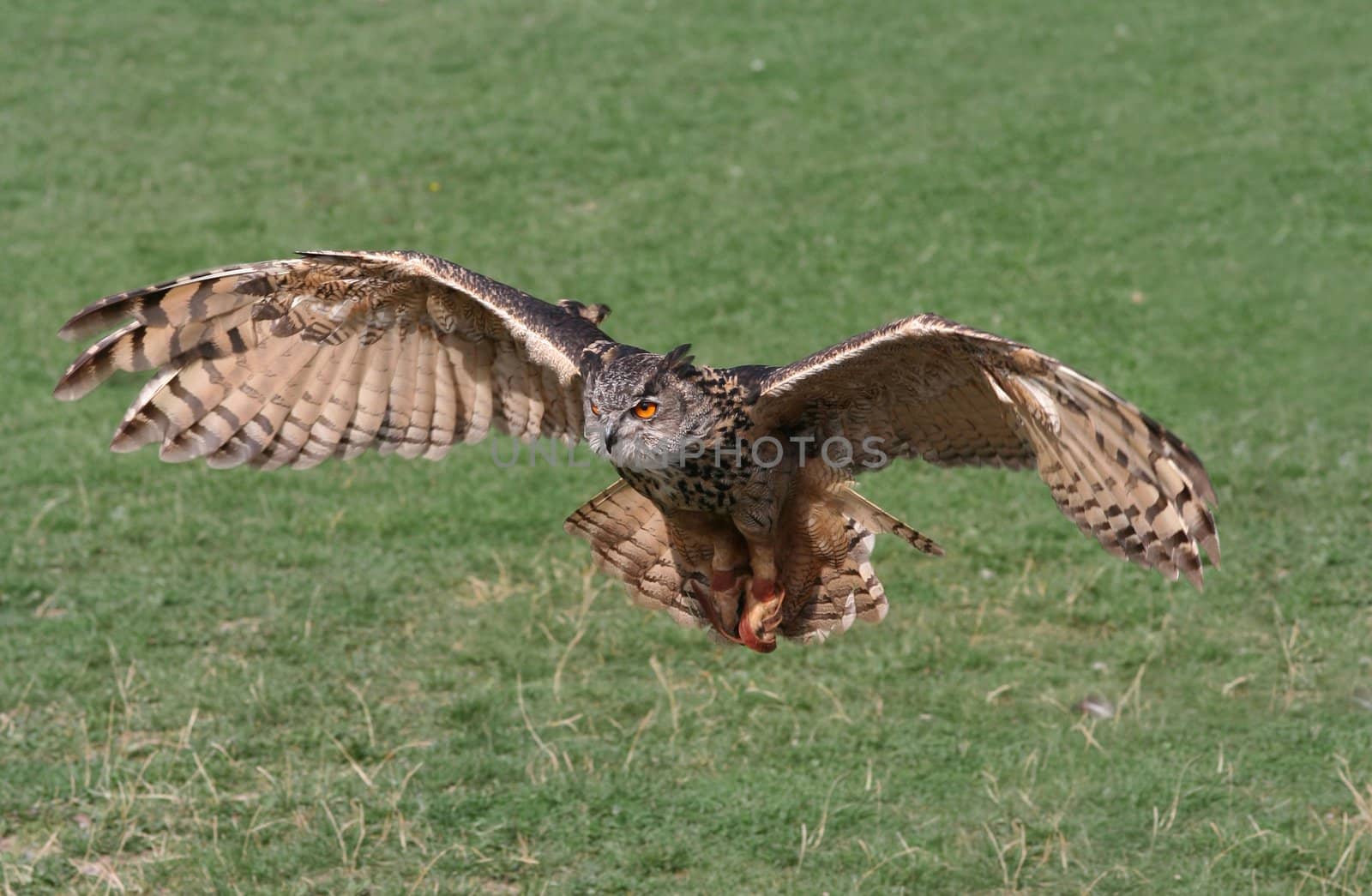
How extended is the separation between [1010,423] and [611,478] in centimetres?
530

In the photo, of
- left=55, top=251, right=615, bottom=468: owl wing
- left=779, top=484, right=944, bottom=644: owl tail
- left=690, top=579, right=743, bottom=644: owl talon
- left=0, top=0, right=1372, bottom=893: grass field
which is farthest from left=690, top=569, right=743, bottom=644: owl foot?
left=0, top=0, right=1372, bottom=893: grass field

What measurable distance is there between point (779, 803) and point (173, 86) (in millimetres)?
11603

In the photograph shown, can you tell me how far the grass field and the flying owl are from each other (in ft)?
4.85

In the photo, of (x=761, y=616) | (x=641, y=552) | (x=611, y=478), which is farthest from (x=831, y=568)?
(x=611, y=478)

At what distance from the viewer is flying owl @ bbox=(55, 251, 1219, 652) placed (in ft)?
15.8

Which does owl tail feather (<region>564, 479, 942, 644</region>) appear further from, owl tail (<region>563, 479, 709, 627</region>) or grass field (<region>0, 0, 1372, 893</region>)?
grass field (<region>0, 0, 1372, 893</region>)

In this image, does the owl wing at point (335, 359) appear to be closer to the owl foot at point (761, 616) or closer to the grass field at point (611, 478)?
the owl foot at point (761, 616)

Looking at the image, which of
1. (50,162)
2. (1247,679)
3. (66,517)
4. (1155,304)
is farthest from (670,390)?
(50,162)

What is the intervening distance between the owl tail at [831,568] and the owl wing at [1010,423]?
0.76 ft

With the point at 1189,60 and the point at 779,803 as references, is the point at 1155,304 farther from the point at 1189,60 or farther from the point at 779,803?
the point at 779,803

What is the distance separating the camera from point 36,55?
15922 millimetres

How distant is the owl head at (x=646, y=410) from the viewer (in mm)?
4793

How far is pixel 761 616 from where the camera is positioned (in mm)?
5355

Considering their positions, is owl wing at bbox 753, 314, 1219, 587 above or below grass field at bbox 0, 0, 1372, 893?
above
